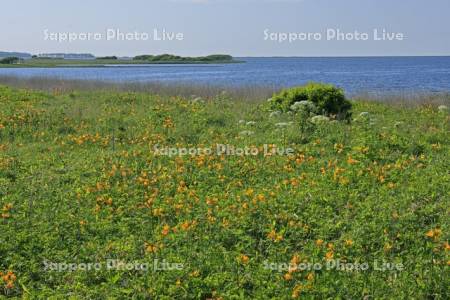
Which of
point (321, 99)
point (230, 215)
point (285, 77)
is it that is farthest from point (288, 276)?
point (285, 77)

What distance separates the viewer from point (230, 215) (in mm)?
5961

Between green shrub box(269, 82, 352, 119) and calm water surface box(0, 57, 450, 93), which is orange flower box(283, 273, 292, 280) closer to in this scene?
green shrub box(269, 82, 352, 119)

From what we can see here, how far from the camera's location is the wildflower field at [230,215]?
4688 mm

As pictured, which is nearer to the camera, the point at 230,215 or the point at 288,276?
the point at 288,276

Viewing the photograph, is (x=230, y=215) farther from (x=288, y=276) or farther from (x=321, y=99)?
(x=321, y=99)

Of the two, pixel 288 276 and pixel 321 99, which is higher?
pixel 321 99

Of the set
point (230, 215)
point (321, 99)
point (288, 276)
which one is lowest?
point (288, 276)

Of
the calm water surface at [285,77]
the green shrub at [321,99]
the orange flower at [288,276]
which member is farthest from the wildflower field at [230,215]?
the calm water surface at [285,77]

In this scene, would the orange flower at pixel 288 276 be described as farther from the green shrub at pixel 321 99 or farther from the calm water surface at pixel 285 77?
the calm water surface at pixel 285 77

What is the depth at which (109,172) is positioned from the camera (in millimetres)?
7609

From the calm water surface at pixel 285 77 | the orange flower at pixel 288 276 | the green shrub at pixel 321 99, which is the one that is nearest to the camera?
the orange flower at pixel 288 276

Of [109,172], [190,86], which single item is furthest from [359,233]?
[190,86]

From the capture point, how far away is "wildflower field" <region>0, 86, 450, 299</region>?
469 centimetres

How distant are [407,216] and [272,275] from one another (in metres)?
2.00
